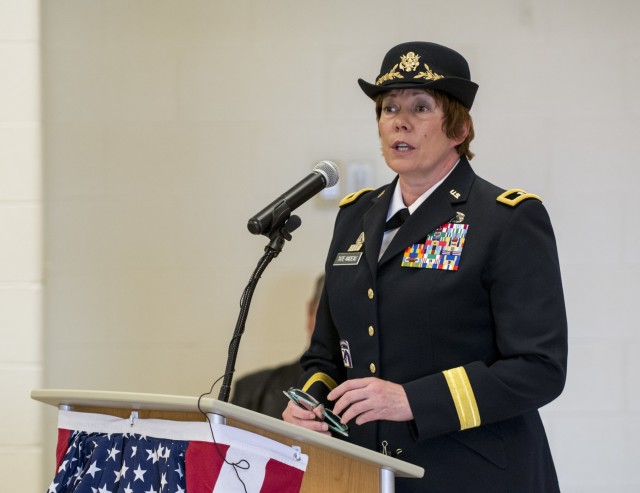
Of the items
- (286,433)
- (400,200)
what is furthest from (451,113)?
(286,433)

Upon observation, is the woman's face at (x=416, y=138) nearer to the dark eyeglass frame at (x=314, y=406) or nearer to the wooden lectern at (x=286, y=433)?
the dark eyeglass frame at (x=314, y=406)

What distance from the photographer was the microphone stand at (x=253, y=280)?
156 centimetres

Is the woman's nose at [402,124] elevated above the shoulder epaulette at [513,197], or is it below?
above

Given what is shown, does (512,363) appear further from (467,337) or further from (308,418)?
(308,418)

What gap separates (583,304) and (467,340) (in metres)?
1.85

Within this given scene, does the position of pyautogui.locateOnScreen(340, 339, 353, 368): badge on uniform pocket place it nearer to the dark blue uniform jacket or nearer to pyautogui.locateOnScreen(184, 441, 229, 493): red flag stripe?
the dark blue uniform jacket

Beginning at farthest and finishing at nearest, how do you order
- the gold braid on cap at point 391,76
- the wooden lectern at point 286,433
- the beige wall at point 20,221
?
the beige wall at point 20,221, the gold braid on cap at point 391,76, the wooden lectern at point 286,433

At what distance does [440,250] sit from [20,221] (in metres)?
1.76

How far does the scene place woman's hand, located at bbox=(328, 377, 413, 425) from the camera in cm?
157

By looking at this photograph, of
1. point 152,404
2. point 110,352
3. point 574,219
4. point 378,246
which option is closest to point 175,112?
point 110,352

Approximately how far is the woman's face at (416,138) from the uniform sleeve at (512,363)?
0.24 meters

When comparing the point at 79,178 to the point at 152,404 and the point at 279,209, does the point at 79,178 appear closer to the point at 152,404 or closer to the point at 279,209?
the point at 279,209

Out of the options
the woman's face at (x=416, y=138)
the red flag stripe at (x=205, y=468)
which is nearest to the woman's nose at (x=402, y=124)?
the woman's face at (x=416, y=138)

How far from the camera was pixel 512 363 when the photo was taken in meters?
1.63
